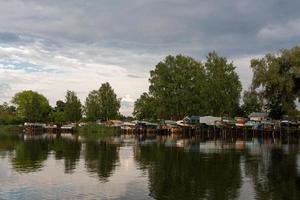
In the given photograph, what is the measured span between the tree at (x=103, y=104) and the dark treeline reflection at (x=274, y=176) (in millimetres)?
112901

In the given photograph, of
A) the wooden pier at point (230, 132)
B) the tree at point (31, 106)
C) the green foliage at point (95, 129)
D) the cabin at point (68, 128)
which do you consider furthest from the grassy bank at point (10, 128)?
the wooden pier at point (230, 132)

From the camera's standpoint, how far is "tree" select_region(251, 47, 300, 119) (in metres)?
94.1

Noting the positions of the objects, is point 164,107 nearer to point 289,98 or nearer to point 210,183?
point 289,98

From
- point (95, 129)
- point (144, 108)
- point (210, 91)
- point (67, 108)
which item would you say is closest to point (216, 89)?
point (210, 91)

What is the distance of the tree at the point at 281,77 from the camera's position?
94.1 metres

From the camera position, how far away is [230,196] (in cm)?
2692

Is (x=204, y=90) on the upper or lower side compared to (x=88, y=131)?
upper

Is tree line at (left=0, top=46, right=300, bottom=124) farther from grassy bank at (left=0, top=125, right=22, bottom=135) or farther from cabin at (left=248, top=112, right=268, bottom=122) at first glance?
grassy bank at (left=0, top=125, right=22, bottom=135)

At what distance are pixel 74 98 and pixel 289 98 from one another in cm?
9777

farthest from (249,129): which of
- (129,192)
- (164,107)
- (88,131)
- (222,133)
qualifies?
(129,192)

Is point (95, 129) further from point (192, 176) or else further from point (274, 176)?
point (274, 176)

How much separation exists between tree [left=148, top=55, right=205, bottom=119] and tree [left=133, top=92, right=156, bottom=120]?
218 cm

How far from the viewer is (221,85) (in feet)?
377

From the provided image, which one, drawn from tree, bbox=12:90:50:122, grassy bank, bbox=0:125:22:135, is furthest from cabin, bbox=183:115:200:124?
tree, bbox=12:90:50:122
